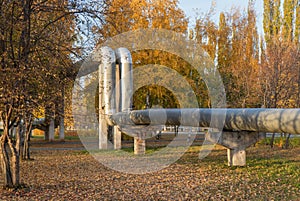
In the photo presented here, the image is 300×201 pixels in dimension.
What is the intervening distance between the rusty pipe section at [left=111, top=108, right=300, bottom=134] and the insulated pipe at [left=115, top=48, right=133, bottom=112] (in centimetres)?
322

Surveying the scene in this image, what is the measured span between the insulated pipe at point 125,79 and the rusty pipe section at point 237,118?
3.22 m

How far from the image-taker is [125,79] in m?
16.0

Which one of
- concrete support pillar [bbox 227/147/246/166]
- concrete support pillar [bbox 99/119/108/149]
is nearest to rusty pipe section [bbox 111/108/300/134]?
concrete support pillar [bbox 227/147/246/166]

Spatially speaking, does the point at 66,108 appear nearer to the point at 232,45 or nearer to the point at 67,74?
the point at 67,74

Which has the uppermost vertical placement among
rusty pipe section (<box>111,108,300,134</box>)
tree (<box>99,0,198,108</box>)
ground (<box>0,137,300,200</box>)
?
tree (<box>99,0,198,108</box>)

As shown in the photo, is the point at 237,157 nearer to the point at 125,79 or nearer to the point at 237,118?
the point at 237,118

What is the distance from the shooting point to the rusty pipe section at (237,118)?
23.5ft

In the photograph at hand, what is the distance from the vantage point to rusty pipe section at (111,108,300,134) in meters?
7.17

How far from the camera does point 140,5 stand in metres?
18.7

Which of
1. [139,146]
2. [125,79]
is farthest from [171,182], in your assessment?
[125,79]

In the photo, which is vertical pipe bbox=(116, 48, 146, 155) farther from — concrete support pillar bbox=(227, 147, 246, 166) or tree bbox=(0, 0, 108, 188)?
tree bbox=(0, 0, 108, 188)

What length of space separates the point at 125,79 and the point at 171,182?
8640 millimetres

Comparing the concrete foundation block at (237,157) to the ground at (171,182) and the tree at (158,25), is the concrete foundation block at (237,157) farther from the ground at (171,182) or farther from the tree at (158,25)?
the tree at (158,25)

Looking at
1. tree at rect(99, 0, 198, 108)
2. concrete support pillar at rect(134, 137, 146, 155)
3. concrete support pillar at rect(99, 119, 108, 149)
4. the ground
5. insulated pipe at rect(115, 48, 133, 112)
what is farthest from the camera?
tree at rect(99, 0, 198, 108)
